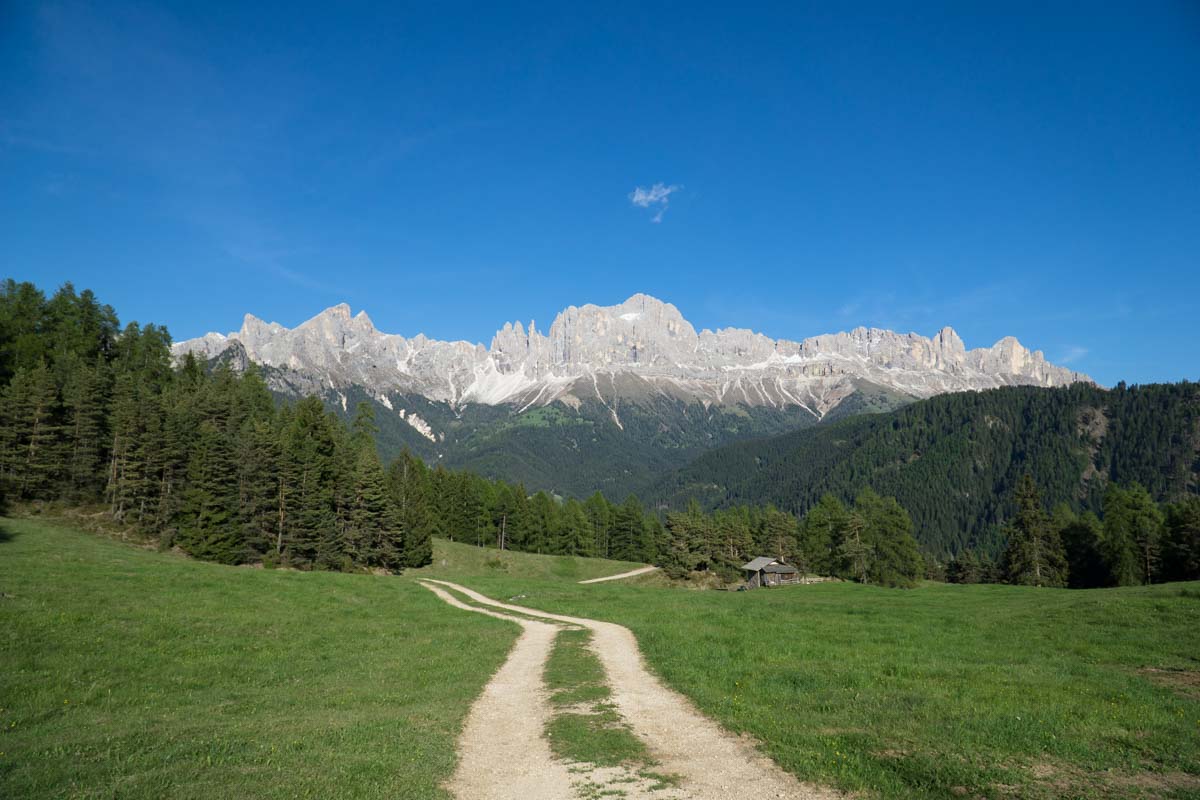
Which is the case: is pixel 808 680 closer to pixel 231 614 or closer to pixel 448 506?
pixel 231 614

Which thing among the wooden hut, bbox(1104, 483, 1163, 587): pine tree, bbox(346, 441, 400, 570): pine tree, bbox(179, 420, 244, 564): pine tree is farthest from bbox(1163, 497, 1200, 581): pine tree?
bbox(179, 420, 244, 564): pine tree

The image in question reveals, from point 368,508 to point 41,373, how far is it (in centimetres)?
3465

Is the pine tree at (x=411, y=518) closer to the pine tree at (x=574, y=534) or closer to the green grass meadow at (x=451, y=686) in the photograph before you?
the pine tree at (x=574, y=534)

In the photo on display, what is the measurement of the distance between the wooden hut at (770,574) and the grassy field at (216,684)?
67309mm

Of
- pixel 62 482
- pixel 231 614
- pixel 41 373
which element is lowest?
pixel 231 614

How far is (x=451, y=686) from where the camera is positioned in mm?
19578

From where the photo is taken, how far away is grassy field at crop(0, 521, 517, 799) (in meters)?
11.0

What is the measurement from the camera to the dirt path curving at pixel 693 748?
10.9m

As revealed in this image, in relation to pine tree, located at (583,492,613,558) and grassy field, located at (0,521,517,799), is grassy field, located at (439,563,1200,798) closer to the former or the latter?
grassy field, located at (0,521,517,799)

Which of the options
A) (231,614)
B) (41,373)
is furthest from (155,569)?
(41,373)

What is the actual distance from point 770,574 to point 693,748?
8638cm

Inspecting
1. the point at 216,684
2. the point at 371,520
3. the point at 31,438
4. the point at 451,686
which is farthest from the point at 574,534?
the point at 216,684

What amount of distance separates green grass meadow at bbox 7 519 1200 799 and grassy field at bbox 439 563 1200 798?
81 millimetres

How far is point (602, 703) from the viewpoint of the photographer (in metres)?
17.2
